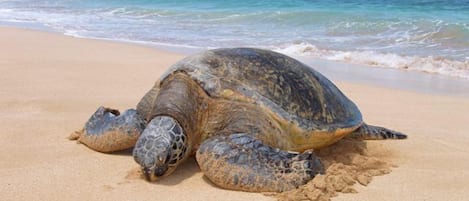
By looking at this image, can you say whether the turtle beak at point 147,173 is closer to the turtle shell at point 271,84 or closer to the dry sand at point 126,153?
the dry sand at point 126,153

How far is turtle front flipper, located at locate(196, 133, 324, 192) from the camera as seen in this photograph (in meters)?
3.47

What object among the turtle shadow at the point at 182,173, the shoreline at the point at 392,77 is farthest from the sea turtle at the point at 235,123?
the shoreline at the point at 392,77

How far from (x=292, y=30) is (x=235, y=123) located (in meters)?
11.7

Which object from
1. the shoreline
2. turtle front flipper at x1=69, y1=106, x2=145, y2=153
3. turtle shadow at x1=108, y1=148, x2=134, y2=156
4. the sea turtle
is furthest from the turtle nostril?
the shoreline

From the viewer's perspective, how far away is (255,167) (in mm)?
3502

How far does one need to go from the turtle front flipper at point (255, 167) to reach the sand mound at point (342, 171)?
0.23 ft

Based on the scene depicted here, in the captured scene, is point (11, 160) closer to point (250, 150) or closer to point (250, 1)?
point (250, 150)

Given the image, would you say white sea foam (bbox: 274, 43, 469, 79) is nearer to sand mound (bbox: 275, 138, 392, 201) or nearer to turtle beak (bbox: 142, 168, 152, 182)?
sand mound (bbox: 275, 138, 392, 201)

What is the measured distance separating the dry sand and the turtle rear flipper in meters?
0.07

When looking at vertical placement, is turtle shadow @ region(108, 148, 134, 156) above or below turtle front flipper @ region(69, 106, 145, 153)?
below

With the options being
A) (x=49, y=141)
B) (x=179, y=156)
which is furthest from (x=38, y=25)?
(x=179, y=156)

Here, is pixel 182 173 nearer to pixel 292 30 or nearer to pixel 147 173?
pixel 147 173

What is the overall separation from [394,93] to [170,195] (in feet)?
15.3

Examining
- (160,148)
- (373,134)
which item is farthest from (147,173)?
(373,134)
